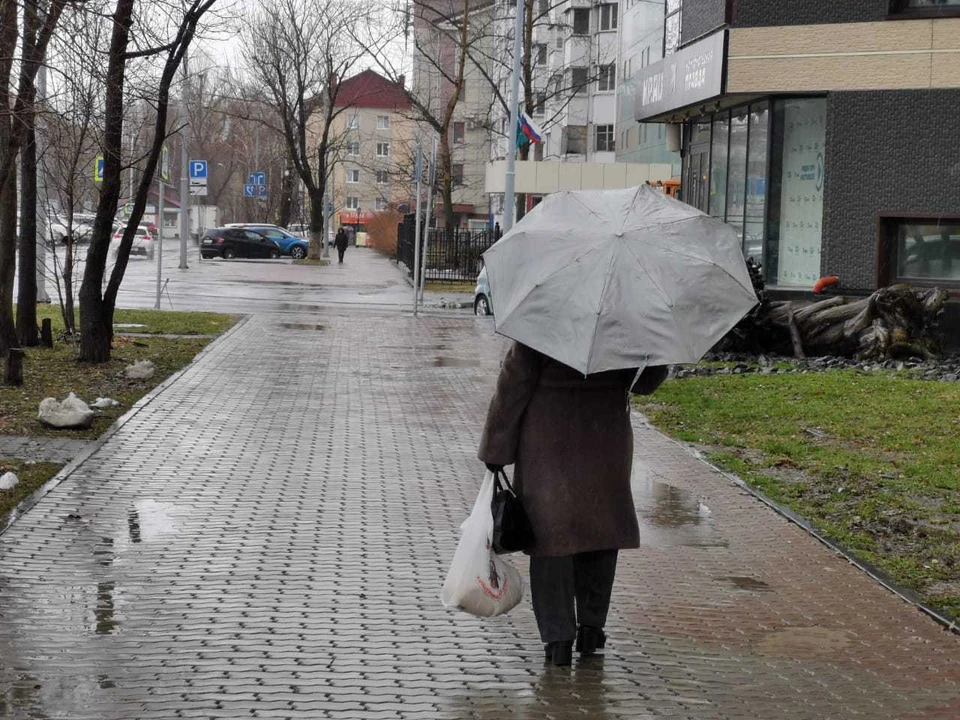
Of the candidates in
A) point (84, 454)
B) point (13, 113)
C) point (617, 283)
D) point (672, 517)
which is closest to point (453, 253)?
point (84, 454)

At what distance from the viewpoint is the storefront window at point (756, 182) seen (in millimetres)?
22312

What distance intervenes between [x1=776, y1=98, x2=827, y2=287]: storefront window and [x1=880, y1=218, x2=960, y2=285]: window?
4.31 ft

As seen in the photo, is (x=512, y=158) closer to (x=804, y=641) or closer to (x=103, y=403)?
(x=103, y=403)

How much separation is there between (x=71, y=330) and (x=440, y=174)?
1515 inches

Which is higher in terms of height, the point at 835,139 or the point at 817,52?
the point at 817,52

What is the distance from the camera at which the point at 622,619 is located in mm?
6238

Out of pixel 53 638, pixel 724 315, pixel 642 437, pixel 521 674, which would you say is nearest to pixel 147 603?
pixel 53 638

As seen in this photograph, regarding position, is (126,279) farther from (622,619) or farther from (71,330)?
(622,619)

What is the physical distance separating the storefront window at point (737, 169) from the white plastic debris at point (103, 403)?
13163mm

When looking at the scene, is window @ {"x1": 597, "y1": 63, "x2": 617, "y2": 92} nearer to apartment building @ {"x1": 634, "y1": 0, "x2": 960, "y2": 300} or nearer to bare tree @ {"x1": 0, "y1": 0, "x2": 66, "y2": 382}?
apartment building @ {"x1": 634, "y1": 0, "x2": 960, "y2": 300}

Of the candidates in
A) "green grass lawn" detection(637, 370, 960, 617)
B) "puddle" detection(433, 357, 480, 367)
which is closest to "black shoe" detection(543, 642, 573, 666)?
"green grass lawn" detection(637, 370, 960, 617)

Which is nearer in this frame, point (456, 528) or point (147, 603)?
point (147, 603)

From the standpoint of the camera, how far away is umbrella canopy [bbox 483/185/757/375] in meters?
5.07

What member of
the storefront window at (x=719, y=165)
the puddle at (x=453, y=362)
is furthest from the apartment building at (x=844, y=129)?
the puddle at (x=453, y=362)
